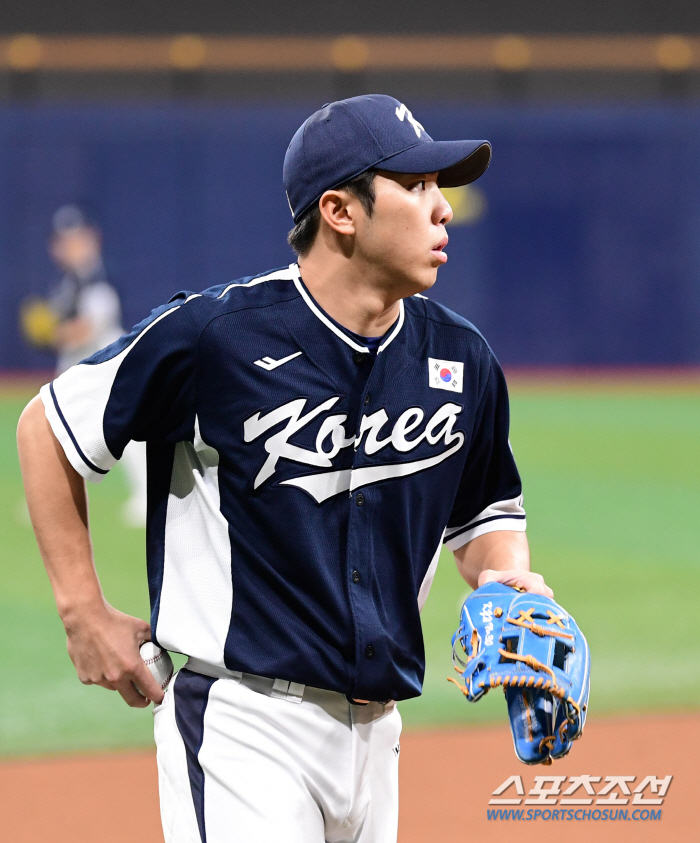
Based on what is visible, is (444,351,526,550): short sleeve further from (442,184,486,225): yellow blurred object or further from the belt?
(442,184,486,225): yellow blurred object

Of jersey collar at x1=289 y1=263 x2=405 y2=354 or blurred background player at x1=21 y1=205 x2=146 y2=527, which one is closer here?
jersey collar at x1=289 y1=263 x2=405 y2=354

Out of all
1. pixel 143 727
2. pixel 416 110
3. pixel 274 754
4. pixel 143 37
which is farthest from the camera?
pixel 143 37

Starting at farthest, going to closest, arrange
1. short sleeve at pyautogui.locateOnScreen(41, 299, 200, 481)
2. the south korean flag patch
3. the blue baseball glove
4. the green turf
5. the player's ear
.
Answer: the green turf, the south korean flag patch, the player's ear, short sleeve at pyautogui.locateOnScreen(41, 299, 200, 481), the blue baseball glove

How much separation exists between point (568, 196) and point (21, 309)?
10.4 meters

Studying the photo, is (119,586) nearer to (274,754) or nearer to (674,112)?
(274,754)

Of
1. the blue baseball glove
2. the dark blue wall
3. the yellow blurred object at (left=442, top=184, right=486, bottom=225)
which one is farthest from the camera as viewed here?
the yellow blurred object at (left=442, top=184, right=486, bottom=225)

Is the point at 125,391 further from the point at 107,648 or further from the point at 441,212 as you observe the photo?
the point at 441,212

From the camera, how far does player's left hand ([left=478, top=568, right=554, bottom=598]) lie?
97.3 inches

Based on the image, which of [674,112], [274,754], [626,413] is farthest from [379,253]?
[674,112]

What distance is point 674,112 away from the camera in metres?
22.0

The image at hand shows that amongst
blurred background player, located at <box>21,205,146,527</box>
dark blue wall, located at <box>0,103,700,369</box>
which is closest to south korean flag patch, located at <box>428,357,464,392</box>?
blurred background player, located at <box>21,205,146,527</box>

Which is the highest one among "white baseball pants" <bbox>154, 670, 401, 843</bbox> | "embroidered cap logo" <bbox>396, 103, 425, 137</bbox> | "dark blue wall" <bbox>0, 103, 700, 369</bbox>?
"embroidered cap logo" <bbox>396, 103, 425, 137</bbox>

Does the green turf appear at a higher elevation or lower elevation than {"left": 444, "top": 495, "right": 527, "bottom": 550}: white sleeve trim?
lower

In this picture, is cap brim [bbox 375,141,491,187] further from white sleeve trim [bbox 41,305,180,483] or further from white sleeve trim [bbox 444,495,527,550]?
white sleeve trim [bbox 444,495,527,550]
